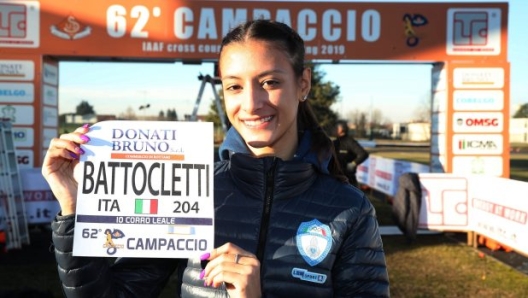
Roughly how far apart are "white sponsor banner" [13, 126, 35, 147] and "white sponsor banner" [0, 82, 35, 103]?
0.50m

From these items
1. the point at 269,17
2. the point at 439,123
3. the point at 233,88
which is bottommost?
the point at 233,88

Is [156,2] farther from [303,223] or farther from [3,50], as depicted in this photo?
[303,223]

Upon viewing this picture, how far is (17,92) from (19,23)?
47.2 inches

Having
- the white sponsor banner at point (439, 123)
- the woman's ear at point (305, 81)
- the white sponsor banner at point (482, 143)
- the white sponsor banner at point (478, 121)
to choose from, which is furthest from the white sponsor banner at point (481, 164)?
the woman's ear at point (305, 81)

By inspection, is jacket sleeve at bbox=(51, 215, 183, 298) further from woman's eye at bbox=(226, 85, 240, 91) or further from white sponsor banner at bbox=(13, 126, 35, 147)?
white sponsor banner at bbox=(13, 126, 35, 147)

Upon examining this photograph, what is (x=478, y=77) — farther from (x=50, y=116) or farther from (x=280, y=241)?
(x=280, y=241)

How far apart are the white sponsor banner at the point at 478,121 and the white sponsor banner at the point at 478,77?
49 centimetres

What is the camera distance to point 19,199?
8.66m

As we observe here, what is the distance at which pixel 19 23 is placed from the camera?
934 cm

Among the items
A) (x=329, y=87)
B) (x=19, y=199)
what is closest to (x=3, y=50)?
(x=19, y=199)

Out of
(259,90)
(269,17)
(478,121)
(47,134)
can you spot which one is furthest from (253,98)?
(47,134)

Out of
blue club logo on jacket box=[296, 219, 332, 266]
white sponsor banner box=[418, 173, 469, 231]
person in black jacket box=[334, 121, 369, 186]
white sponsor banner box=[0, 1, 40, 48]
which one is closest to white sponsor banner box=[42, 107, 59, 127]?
white sponsor banner box=[0, 1, 40, 48]

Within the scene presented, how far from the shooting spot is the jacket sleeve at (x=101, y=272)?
1552mm

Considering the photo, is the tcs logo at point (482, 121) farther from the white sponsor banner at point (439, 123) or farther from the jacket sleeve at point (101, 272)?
the jacket sleeve at point (101, 272)
